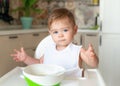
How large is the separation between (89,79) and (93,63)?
0.11 meters

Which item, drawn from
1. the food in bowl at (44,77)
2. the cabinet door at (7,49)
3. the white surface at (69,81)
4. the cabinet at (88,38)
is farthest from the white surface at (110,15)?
the food in bowl at (44,77)

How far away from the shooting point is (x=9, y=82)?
118cm

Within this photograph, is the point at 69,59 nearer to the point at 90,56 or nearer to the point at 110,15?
the point at 90,56

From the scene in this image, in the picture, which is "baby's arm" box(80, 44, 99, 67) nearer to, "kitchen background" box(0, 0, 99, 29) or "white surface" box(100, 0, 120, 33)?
"white surface" box(100, 0, 120, 33)

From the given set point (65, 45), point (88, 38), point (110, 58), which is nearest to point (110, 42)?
point (110, 58)

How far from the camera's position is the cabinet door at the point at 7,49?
3.04 metres

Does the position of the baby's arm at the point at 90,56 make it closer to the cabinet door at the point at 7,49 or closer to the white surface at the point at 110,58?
the white surface at the point at 110,58

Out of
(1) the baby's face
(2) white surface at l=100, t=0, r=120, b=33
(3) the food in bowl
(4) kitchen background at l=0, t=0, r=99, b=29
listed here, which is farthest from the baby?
(4) kitchen background at l=0, t=0, r=99, b=29

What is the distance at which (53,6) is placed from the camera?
13.0ft

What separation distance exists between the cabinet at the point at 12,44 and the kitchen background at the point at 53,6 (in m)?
0.47

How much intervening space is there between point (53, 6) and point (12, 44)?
114 centimetres

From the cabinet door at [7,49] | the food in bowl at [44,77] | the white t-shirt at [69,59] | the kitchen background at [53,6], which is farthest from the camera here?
the kitchen background at [53,6]

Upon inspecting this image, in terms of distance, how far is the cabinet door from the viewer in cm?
304

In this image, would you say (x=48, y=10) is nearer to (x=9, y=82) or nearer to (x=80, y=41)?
(x=80, y=41)
